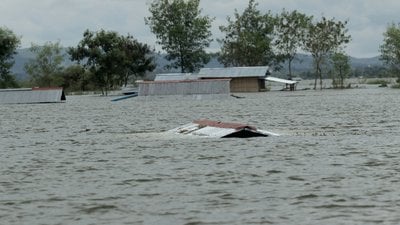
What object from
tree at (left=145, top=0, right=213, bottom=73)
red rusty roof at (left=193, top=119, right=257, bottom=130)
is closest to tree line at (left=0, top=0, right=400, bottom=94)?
tree at (left=145, top=0, right=213, bottom=73)

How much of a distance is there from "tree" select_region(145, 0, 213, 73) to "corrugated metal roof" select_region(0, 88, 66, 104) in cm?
3349

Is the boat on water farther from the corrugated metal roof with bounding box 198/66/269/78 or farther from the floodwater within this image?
the corrugated metal roof with bounding box 198/66/269/78

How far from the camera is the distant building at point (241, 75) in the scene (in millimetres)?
95375

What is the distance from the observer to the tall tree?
10925 centimetres

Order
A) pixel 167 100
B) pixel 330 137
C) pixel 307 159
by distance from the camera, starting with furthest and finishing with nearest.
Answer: pixel 167 100
pixel 330 137
pixel 307 159

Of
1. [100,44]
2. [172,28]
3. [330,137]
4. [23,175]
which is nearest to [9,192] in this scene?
[23,175]

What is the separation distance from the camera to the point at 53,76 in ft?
382

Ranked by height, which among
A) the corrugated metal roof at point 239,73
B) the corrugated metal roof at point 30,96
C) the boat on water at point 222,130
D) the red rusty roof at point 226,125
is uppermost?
the corrugated metal roof at point 239,73

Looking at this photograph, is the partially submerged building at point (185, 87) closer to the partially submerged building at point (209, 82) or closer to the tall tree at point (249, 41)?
the partially submerged building at point (209, 82)

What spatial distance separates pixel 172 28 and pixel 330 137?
277ft

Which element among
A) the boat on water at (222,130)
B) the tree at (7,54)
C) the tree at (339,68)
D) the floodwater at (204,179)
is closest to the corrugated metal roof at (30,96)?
the tree at (7,54)

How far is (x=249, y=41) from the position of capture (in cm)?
10850

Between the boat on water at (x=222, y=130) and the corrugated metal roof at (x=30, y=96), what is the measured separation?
50159 millimetres

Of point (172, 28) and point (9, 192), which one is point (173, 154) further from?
point (172, 28)
